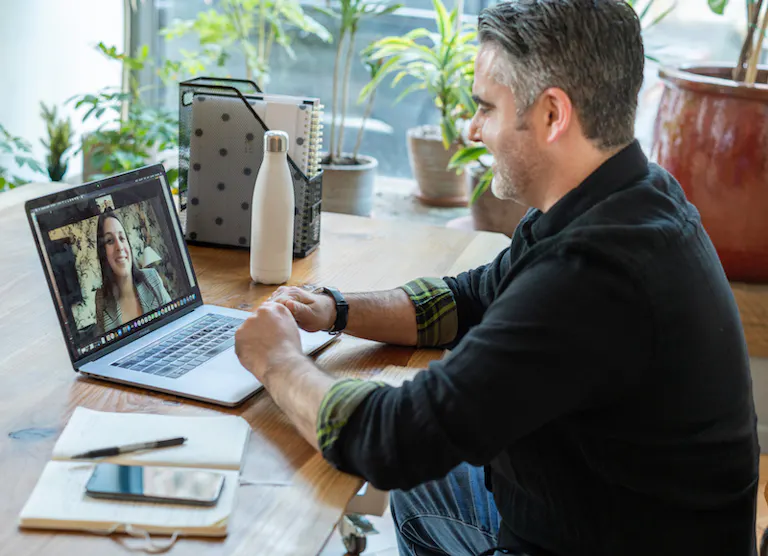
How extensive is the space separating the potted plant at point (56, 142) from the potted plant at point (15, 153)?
6.5 inches

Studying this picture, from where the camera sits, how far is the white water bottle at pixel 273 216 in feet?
4.92

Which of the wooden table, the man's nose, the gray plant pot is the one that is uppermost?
the man's nose

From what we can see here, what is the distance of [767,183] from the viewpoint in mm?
2303

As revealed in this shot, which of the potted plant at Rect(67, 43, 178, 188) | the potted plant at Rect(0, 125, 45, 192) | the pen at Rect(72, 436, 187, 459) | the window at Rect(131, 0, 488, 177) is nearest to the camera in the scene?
the pen at Rect(72, 436, 187, 459)

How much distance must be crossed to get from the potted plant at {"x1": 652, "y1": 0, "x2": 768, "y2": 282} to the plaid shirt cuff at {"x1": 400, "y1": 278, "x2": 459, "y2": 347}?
121 centimetres

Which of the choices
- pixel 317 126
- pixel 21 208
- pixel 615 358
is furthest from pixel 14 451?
pixel 21 208

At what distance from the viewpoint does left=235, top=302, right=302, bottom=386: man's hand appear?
1134 millimetres

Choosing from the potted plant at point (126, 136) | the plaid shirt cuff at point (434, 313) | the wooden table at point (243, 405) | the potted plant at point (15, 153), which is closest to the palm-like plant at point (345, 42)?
the potted plant at point (126, 136)

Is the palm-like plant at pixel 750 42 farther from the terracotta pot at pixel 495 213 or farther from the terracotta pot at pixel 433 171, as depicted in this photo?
the terracotta pot at pixel 433 171

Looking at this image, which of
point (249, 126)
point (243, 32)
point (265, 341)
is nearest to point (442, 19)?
point (243, 32)

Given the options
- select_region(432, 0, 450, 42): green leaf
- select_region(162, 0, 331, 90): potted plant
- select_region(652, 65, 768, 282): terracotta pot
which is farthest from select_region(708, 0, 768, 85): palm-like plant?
select_region(162, 0, 331, 90): potted plant

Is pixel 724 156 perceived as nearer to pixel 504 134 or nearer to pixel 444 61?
pixel 444 61

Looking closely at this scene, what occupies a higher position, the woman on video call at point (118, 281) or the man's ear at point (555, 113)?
the man's ear at point (555, 113)

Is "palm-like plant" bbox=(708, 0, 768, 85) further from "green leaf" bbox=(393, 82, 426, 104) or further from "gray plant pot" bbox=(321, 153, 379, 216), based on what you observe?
"gray plant pot" bbox=(321, 153, 379, 216)
